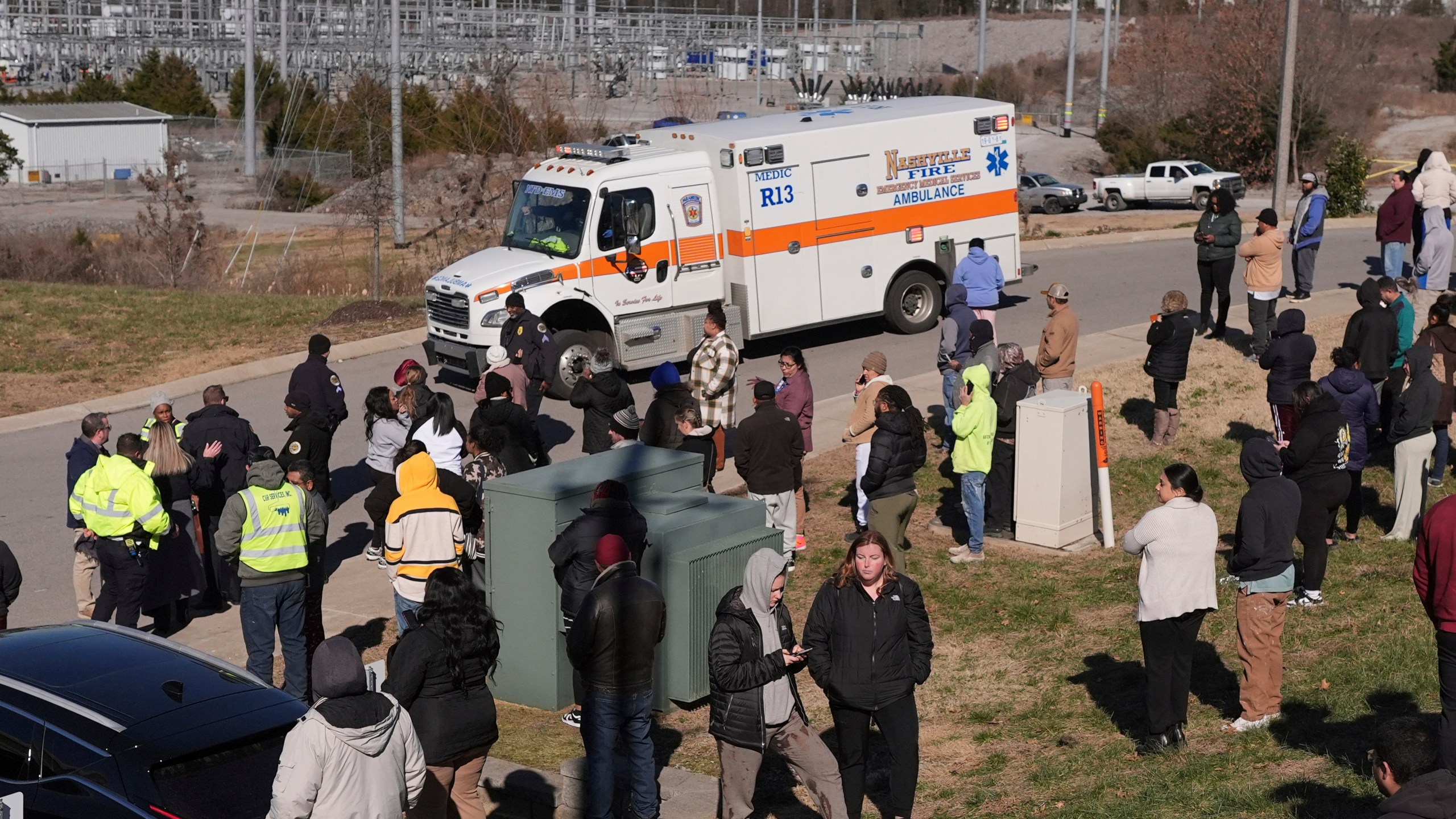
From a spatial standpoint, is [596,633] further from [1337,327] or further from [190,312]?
[190,312]

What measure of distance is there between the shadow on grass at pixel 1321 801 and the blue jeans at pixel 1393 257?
13.2 metres

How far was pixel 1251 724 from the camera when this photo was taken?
790 cm

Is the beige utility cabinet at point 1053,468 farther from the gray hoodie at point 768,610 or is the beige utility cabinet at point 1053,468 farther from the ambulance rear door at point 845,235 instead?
the ambulance rear door at point 845,235

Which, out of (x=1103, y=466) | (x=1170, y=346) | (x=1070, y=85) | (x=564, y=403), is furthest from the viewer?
(x=1070, y=85)

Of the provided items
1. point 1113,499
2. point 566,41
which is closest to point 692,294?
→ point 1113,499

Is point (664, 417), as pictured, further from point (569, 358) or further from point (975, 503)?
point (569, 358)

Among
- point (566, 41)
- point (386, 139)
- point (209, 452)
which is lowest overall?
point (209, 452)

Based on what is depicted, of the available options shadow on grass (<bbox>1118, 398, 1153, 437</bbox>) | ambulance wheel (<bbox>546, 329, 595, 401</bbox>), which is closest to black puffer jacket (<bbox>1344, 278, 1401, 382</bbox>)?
shadow on grass (<bbox>1118, 398, 1153, 437</bbox>)

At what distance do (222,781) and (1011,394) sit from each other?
7.82 metres

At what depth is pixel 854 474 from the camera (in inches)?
559

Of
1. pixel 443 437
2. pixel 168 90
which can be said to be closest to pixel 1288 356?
pixel 443 437

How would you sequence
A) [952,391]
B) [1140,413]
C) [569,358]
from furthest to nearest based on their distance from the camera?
[569,358] < [1140,413] < [952,391]

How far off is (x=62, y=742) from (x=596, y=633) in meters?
2.36

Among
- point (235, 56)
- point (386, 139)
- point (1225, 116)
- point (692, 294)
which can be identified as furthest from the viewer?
point (235, 56)
